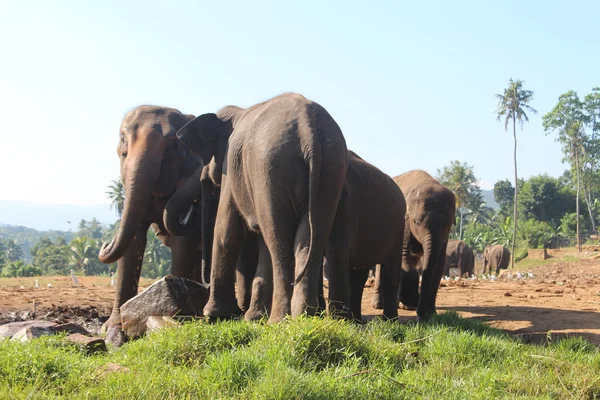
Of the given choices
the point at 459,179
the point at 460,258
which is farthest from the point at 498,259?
the point at 459,179

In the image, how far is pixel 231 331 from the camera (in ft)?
17.1

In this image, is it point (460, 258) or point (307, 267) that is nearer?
point (307, 267)

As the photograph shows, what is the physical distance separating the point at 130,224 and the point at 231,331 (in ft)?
9.92

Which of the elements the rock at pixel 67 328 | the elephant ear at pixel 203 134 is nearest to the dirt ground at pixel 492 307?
the rock at pixel 67 328

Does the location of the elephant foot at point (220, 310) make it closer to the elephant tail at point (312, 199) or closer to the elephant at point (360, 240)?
the elephant at point (360, 240)

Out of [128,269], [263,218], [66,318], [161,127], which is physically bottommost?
[66,318]

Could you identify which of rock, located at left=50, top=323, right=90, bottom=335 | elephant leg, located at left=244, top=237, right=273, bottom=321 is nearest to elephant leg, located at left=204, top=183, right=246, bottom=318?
elephant leg, located at left=244, top=237, right=273, bottom=321

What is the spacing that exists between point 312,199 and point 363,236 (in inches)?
79.6

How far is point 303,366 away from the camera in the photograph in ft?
14.8

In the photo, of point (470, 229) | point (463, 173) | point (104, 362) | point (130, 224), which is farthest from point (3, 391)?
point (470, 229)

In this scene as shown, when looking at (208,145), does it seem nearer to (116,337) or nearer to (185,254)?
(185,254)

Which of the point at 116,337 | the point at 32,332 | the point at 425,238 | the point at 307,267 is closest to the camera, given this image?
the point at 307,267

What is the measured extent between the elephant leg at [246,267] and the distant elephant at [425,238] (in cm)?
225

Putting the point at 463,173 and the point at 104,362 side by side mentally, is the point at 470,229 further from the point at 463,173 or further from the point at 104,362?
the point at 104,362
